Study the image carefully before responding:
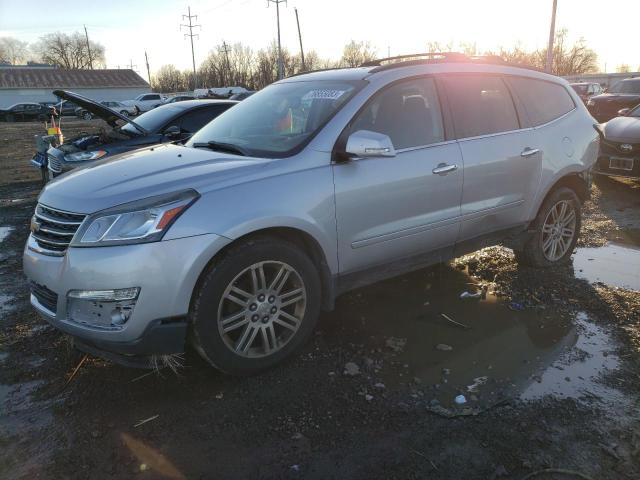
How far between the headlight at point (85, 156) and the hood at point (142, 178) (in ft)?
A: 11.1

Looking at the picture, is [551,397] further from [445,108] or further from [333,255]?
[445,108]

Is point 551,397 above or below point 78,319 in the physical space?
below

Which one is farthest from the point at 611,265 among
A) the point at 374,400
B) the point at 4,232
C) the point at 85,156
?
the point at 4,232

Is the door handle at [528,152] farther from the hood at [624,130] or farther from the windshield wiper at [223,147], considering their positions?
the hood at [624,130]

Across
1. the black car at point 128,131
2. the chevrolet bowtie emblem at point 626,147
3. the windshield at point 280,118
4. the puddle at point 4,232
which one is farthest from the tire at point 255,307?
the chevrolet bowtie emblem at point 626,147

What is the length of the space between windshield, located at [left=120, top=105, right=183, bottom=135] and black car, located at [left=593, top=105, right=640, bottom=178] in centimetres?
696

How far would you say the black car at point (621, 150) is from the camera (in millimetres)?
8625

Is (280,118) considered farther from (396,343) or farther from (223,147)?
(396,343)

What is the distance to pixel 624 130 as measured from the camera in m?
8.95

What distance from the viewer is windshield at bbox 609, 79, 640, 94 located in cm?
1786

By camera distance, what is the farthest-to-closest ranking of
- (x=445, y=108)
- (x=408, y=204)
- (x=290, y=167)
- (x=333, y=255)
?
(x=445, y=108) → (x=408, y=204) → (x=333, y=255) → (x=290, y=167)

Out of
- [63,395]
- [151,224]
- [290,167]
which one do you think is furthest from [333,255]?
[63,395]

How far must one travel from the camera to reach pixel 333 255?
134 inches

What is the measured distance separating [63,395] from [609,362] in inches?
138
